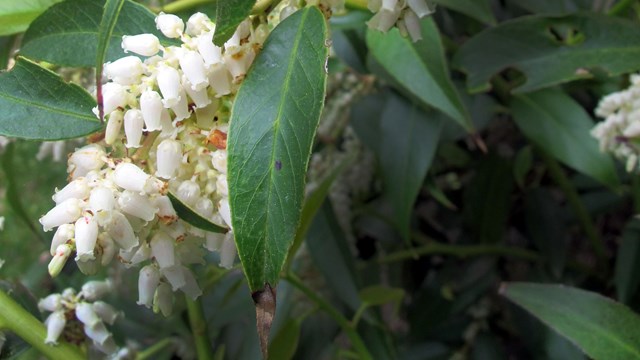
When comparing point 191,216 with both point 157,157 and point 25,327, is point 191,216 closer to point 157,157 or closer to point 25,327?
point 157,157

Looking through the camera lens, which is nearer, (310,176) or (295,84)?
(295,84)

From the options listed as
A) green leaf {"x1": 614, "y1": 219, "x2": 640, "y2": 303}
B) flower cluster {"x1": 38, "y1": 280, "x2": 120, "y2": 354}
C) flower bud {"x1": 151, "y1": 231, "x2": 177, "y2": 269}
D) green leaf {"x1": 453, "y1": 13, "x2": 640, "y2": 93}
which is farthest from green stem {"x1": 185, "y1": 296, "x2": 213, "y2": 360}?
green leaf {"x1": 614, "y1": 219, "x2": 640, "y2": 303}

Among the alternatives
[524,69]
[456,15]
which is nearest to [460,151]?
[456,15]

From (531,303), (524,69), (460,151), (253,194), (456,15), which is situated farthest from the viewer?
(460,151)

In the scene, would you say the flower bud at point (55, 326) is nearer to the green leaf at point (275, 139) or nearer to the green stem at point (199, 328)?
the green stem at point (199, 328)

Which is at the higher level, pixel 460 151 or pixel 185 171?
pixel 185 171

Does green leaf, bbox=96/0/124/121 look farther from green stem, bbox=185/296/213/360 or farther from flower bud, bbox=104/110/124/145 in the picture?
green stem, bbox=185/296/213/360

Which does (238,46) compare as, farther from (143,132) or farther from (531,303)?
(531,303)
